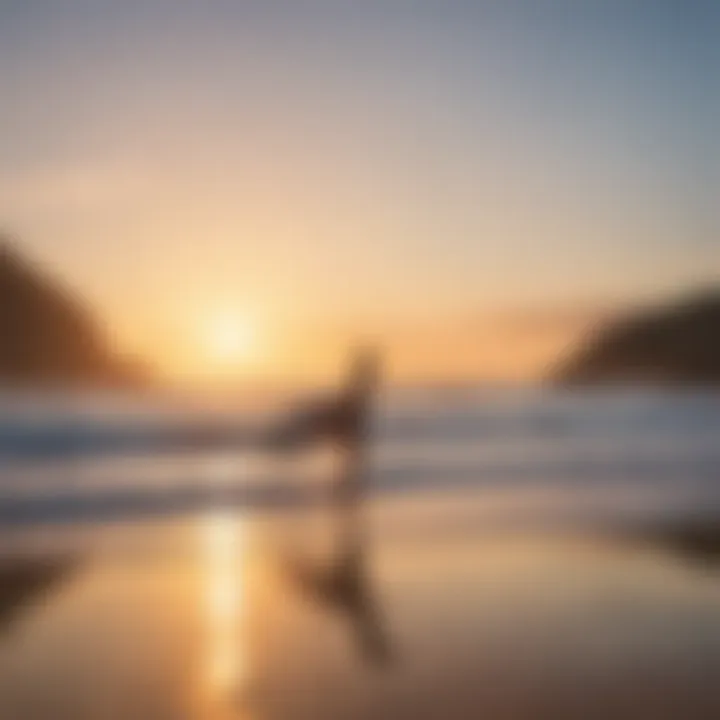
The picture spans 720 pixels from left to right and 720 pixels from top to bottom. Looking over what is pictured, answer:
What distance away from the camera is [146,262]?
1.38 m

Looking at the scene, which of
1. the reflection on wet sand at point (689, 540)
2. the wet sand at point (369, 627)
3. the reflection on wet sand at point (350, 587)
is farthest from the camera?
the reflection on wet sand at point (689, 540)

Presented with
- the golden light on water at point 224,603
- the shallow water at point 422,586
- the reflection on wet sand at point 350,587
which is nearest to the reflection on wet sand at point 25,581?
the shallow water at point 422,586

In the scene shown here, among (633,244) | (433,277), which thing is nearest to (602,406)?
(633,244)

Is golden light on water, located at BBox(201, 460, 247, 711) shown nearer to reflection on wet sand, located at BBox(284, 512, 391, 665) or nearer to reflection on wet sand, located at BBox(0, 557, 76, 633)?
reflection on wet sand, located at BBox(284, 512, 391, 665)

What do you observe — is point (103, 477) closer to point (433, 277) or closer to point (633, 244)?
point (433, 277)

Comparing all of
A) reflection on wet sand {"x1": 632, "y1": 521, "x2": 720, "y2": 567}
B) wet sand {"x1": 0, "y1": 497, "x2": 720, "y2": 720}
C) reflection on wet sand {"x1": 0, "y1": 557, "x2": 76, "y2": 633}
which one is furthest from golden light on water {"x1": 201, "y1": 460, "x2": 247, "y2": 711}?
reflection on wet sand {"x1": 632, "y1": 521, "x2": 720, "y2": 567}

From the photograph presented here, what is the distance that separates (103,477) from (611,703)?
0.84m

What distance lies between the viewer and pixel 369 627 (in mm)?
1177

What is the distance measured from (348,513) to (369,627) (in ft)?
1.28

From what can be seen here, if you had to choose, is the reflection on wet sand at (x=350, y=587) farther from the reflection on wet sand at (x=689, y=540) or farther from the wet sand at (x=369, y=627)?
the reflection on wet sand at (x=689, y=540)

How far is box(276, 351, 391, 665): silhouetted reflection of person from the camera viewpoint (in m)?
1.22

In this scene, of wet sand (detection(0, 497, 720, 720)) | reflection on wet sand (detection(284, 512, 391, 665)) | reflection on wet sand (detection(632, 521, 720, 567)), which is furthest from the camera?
reflection on wet sand (detection(632, 521, 720, 567))

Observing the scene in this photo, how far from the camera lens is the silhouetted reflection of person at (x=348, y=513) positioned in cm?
122

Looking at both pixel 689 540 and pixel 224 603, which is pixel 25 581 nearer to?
pixel 224 603
